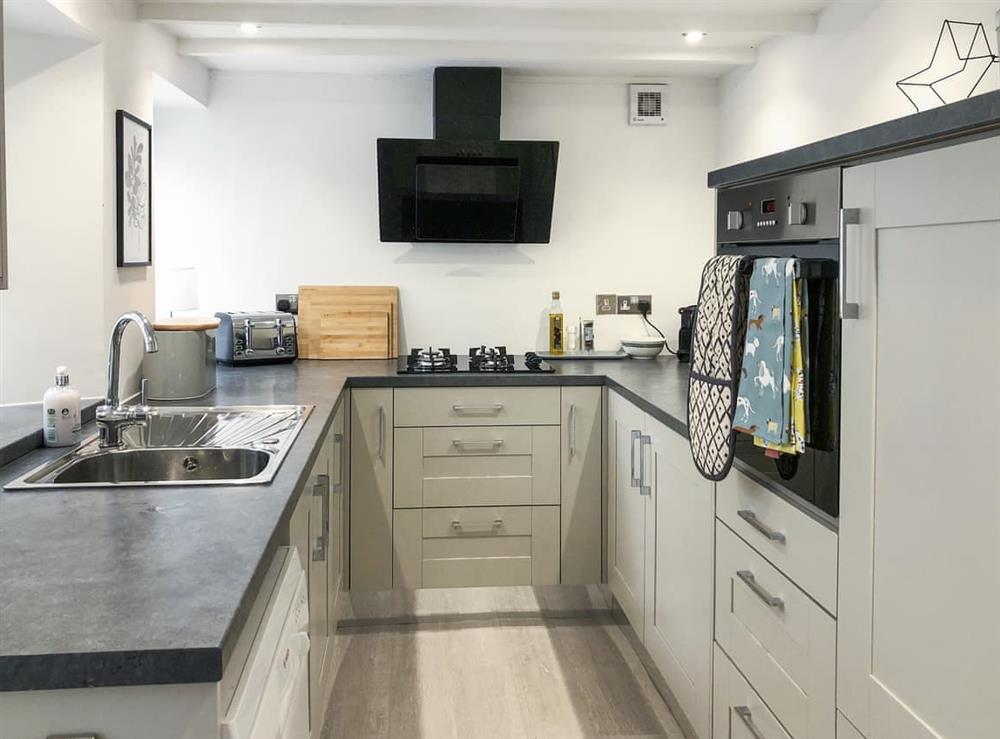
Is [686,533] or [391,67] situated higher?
[391,67]

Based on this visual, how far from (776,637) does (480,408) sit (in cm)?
174

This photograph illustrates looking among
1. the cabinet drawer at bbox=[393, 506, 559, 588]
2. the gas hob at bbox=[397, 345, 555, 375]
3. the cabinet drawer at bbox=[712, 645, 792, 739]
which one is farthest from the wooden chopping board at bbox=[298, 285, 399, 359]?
the cabinet drawer at bbox=[712, 645, 792, 739]

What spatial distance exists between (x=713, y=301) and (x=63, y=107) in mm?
1912

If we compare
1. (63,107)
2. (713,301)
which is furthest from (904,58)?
(63,107)

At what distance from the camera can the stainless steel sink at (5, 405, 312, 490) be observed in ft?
6.31

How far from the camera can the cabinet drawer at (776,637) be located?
165 centimetres

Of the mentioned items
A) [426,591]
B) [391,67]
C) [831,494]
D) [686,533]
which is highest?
[391,67]

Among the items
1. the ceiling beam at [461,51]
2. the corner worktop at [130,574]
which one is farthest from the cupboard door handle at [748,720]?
the ceiling beam at [461,51]

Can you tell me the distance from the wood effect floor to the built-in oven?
47.1 inches

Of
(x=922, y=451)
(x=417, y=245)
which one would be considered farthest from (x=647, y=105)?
(x=922, y=451)

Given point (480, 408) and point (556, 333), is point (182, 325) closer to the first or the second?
point (480, 408)

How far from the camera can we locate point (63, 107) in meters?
2.64

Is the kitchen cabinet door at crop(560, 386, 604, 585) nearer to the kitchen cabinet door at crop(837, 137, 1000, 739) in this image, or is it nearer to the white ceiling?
the white ceiling

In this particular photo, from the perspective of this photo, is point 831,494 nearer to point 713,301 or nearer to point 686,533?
point 713,301
